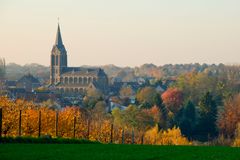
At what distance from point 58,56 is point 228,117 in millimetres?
102479

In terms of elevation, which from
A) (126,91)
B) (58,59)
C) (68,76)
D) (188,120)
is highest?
(58,59)

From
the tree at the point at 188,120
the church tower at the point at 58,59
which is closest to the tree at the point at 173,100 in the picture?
the tree at the point at 188,120

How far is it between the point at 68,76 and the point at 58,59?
6650 millimetres

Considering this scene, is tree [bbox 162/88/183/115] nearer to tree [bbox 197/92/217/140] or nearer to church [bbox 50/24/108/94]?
tree [bbox 197/92/217/140]

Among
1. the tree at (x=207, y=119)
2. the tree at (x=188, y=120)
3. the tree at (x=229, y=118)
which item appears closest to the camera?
the tree at (x=188, y=120)

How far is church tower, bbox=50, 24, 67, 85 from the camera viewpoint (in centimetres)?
17875

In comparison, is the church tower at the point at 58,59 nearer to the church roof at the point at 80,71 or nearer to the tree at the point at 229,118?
the church roof at the point at 80,71

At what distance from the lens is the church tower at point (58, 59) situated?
17875 cm

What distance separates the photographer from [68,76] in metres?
176

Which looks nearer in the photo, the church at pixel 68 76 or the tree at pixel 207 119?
the tree at pixel 207 119

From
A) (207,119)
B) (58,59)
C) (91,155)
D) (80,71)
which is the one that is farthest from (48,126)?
A: (58,59)

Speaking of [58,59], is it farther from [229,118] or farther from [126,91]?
[229,118]

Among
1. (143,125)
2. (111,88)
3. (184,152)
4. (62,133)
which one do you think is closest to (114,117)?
(143,125)

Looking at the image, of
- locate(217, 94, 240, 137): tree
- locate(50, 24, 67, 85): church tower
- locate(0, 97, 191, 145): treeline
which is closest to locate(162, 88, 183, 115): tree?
locate(217, 94, 240, 137): tree
